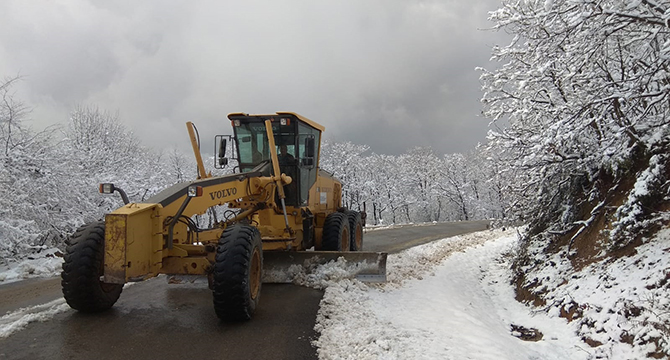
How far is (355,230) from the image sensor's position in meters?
11.1

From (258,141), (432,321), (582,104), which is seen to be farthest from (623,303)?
(258,141)

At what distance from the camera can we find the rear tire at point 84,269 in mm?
5020

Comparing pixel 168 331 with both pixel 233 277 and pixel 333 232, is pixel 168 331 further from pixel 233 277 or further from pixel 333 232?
pixel 333 232

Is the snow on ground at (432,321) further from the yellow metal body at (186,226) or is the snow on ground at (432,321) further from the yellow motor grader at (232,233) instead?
the yellow metal body at (186,226)

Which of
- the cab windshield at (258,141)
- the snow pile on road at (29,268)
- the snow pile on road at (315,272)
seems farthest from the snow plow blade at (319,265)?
the snow pile on road at (29,268)

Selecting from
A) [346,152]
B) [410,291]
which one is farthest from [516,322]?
[346,152]

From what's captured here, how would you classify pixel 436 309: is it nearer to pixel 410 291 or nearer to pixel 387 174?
pixel 410 291

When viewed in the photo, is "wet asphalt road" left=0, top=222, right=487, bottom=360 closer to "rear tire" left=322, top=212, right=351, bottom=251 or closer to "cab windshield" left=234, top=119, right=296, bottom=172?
"rear tire" left=322, top=212, right=351, bottom=251

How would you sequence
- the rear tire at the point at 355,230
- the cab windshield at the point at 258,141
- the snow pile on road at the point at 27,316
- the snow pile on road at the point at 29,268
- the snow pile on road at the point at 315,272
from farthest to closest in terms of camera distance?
the rear tire at the point at 355,230 < the snow pile on road at the point at 29,268 < the cab windshield at the point at 258,141 < the snow pile on road at the point at 315,272 < the snow pile on road at the point at 27,316

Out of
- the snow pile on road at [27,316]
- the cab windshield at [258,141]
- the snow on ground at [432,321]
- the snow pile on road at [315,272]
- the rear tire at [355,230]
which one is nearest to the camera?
the snow on ground at [432,321]

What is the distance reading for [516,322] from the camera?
6840 millimetres

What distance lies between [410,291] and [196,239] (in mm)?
3934

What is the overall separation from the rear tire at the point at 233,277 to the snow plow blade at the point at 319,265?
2043 millimetres

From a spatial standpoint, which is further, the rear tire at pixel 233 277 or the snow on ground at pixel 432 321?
the rear tire at pixel 233 277
